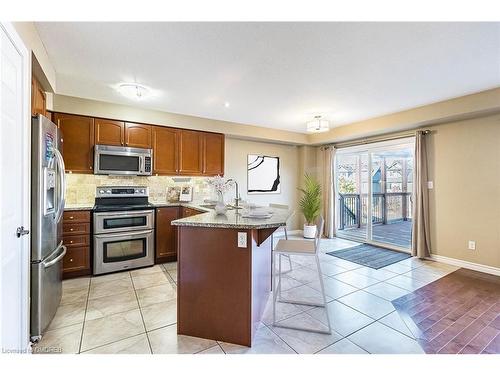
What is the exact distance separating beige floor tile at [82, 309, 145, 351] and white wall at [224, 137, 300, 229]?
306 cm

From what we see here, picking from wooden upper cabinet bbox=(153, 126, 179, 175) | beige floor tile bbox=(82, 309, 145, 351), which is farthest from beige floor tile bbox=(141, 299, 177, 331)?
wooden upper cabinet bbox=(153, 126, 179, 175)

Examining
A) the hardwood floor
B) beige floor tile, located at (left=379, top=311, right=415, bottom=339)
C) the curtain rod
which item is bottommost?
the hardwood floor

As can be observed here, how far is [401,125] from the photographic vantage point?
4.00 m

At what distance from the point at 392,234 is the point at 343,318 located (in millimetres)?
3483

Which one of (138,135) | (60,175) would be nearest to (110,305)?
(60,175)

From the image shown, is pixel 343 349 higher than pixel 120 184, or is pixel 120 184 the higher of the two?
pixel 120 184

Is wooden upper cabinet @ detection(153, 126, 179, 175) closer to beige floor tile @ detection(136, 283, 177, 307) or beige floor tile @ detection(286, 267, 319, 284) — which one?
beige floor tile @ detection(136, 283, 177, 307)

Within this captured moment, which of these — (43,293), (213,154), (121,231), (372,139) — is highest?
(372,139)

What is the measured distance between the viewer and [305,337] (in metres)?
1.92

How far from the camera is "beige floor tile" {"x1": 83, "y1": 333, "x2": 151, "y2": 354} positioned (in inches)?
68.3

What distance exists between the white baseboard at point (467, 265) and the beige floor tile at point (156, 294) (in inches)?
162

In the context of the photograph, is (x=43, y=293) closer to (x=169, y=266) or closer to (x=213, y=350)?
(x=213, y=350)

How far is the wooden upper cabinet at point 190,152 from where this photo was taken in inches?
165
